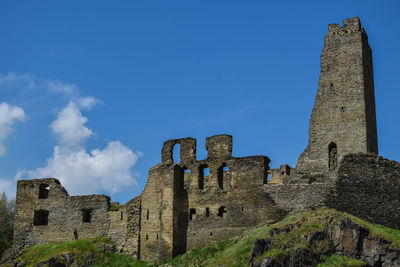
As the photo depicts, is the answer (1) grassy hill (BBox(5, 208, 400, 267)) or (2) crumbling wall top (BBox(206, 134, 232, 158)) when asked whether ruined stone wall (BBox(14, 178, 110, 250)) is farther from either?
(2) crumbling wall top (BBox(206, 134, 232, 158))

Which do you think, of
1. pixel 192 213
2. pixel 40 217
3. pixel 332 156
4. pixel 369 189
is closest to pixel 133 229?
pixel 192 213

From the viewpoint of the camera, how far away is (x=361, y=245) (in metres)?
35.9

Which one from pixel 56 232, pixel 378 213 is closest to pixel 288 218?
pixel 378 213

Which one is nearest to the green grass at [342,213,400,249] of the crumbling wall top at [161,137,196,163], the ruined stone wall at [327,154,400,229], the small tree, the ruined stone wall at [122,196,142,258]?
the ruined stone wall at [327,154,400,229]

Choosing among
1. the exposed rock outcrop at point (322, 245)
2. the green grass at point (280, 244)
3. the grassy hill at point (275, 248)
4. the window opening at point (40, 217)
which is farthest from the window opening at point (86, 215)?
the exposed rock outcrop at point (322, 245)

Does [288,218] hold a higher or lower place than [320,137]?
lower

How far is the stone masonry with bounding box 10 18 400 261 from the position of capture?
4109 cm

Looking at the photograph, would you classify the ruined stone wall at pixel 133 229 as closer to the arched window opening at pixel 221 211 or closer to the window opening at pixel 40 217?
the arched window opening at pixel 221 211

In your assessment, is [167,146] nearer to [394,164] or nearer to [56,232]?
[56,232]

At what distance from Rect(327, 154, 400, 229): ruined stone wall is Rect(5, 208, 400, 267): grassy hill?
1305mm

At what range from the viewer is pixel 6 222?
59.7 m

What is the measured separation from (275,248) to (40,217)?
835 inches

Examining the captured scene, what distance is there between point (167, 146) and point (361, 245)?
16679 mm

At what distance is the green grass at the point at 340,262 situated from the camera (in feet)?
114
